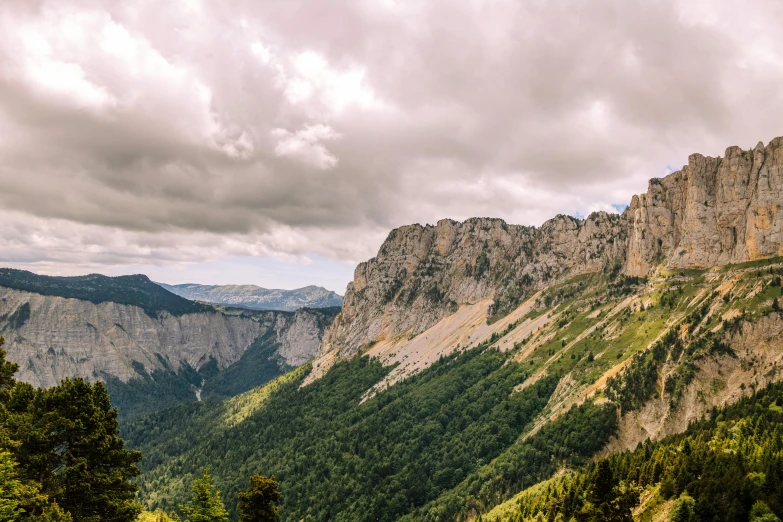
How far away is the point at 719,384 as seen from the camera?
490 feet

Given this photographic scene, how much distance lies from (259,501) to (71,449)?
684 inches

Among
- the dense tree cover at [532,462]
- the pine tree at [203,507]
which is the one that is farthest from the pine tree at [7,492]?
the dense tree cover at [532,462]

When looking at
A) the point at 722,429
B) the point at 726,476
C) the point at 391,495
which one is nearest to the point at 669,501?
the point at 726,476

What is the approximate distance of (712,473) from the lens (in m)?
73.8

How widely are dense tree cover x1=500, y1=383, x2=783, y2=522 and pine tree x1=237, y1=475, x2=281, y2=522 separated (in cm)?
3527

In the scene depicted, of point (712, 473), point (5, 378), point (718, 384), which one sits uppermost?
point (5, 378)

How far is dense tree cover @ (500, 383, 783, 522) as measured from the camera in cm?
6303

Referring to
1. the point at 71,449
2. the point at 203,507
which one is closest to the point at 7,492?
the point at 71,449

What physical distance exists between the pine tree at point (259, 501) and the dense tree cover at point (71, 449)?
1074 cm

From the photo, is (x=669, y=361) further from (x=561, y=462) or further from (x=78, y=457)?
(x=78, y=457)

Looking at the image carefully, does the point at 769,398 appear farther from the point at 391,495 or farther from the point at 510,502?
the point at 391,495

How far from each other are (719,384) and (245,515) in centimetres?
15886

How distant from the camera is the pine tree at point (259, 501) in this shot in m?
44.0

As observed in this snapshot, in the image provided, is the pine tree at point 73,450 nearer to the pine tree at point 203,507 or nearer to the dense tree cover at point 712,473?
the pine tree at point 203,507
